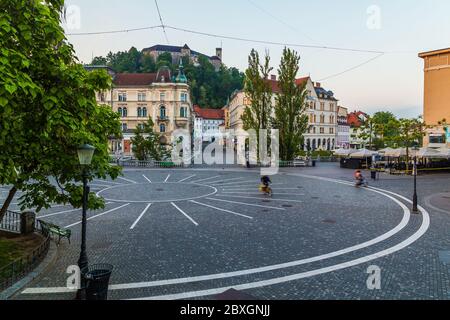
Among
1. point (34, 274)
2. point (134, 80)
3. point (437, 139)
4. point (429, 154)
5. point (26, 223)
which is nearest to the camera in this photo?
point (34, 274)

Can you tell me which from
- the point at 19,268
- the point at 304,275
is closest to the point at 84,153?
the point at 19,268

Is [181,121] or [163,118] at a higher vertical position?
[163,118]

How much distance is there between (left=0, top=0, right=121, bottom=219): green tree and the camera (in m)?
6.59

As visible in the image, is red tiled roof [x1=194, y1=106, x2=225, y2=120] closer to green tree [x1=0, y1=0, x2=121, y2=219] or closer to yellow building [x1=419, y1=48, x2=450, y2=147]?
yellow building [x1=419, y1=48, x2=450, y2=147]

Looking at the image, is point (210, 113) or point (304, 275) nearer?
point (304, 275)

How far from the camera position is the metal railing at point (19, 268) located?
8.58 m

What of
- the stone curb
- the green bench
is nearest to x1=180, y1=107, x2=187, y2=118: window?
the green bench

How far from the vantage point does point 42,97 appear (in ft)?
24.2

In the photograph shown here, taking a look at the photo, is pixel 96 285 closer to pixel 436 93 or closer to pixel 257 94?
pixel 257 94

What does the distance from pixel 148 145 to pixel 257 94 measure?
1619cm

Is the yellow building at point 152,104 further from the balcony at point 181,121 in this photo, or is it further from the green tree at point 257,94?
the green tree at point 257,94

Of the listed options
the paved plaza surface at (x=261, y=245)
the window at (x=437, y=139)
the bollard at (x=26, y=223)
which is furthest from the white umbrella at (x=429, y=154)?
the bollard at (x=26, y=223)

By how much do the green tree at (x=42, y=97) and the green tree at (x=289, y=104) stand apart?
3647 cm

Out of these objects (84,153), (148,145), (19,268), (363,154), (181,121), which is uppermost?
(181,121)
